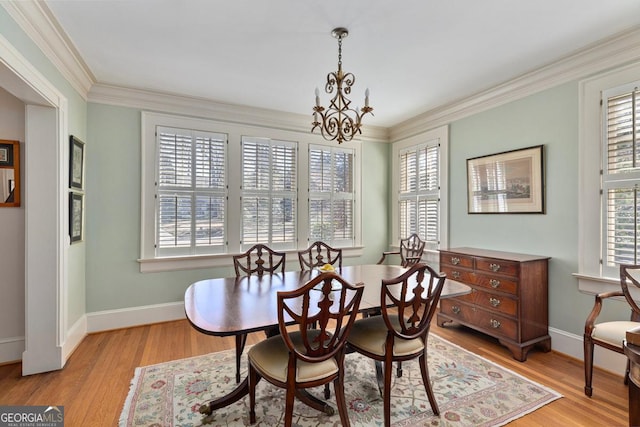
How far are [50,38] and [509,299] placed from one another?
4.29 metres

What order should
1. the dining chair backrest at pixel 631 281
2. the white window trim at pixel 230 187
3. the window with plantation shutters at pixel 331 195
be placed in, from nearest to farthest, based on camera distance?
the dining chair backrest at pixel 631 281
the white window trim at pixel 230 187
the window with plantation shutters at pixel 331 195

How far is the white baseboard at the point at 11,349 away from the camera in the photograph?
2621 millimetres

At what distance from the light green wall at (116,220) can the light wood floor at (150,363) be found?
40 centimetres

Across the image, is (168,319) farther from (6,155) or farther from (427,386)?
(427,386)

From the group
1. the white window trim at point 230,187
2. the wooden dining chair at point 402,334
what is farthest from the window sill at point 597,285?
the white window trim at point 230,187

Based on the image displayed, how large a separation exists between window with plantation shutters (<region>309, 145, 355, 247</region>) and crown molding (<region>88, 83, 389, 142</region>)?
51cm

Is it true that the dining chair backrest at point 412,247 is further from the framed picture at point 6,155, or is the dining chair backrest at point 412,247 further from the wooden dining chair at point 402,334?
the framed picture at point 6,155

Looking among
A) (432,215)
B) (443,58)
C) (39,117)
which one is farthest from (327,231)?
(39,117)

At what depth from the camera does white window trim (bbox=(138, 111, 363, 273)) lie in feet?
11.5

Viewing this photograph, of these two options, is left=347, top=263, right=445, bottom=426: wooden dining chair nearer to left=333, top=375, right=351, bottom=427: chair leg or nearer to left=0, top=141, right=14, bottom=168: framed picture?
left=333, top=375, right=351, bottom=427: chair leg

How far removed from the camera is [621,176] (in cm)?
245

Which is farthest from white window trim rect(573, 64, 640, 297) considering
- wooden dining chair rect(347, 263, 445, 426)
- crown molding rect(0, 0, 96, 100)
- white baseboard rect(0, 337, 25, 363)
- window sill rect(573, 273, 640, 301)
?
white baseboard rect(0, 337, 25, 363)

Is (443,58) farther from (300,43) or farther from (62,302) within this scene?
(62,302)

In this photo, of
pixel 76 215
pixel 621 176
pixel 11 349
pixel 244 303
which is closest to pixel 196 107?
pixel 76 215
